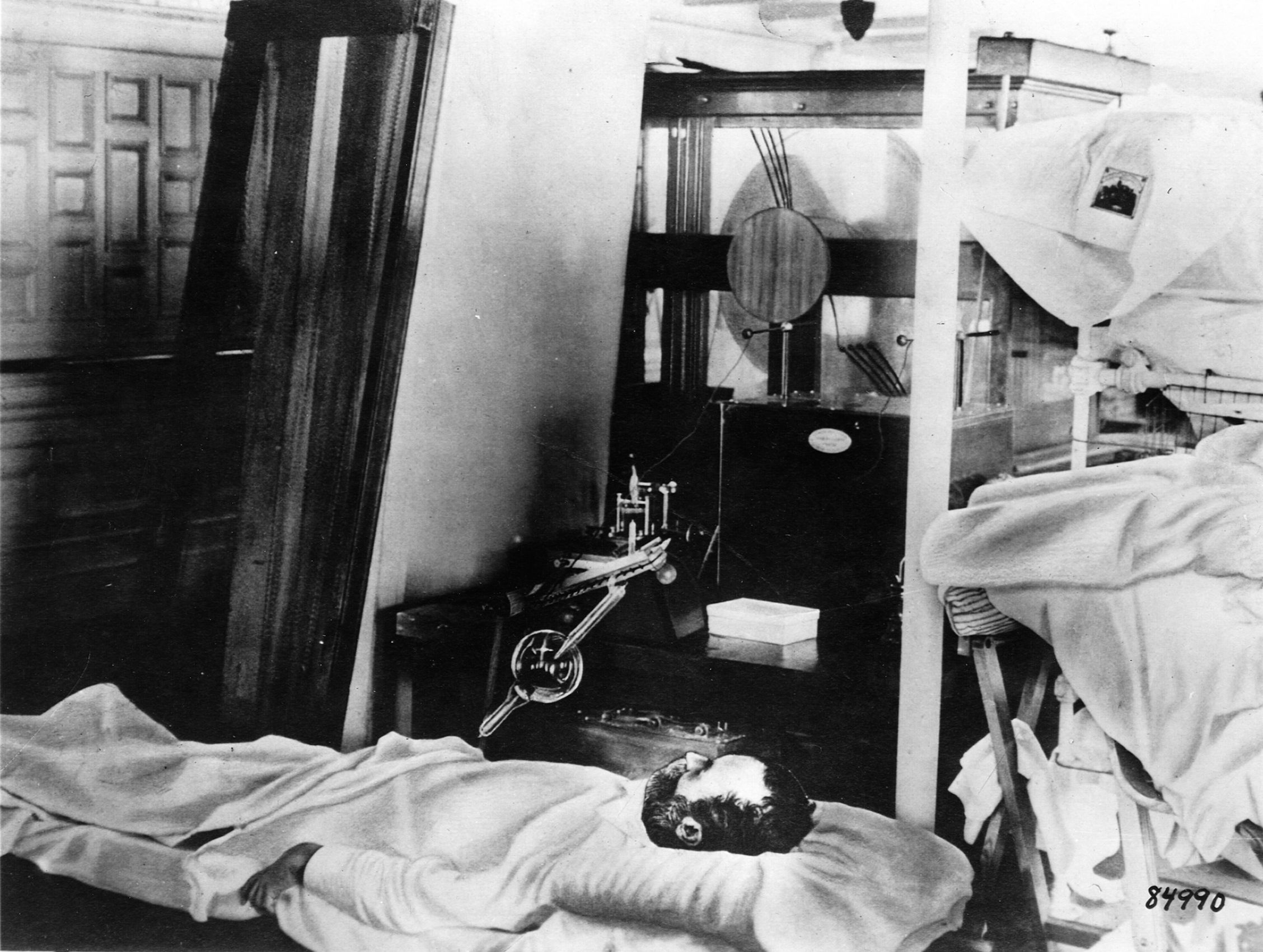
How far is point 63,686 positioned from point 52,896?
16.9 inches

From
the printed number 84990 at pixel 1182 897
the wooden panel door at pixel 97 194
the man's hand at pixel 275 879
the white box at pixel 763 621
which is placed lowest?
the man's hand at pixel 275 879

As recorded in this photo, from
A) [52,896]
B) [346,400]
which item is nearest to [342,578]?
[346,400]

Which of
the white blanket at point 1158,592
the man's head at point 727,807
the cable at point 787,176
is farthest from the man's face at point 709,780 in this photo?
the cable at point 787,176

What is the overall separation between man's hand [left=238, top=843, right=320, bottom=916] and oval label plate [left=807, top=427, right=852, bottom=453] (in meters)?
1.30

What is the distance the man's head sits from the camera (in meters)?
2.44

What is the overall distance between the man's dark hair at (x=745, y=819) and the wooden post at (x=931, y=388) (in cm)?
19

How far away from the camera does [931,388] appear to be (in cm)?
235

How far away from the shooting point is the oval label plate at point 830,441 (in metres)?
2.64

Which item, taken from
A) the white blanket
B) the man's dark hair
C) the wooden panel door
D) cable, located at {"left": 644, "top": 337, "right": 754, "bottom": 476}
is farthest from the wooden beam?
the man's dark hair

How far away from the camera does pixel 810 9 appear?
2549mm

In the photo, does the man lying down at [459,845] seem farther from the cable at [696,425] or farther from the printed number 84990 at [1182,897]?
the cable at [696,425]

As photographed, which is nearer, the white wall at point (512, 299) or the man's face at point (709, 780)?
the man's face at point (709, 780)

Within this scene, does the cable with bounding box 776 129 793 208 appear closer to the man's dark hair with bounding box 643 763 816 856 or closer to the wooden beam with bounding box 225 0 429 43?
the wooden beam with bounding box 225 0 429 43

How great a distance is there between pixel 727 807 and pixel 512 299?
3.65ft
